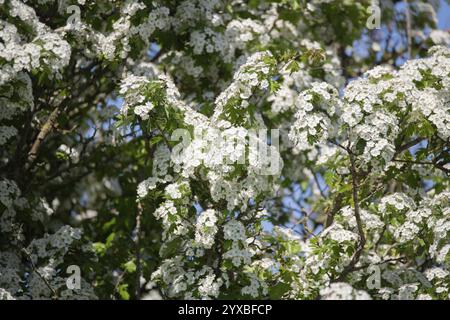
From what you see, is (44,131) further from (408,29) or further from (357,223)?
(408,29)

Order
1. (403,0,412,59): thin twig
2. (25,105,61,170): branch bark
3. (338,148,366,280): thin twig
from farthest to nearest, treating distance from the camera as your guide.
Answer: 1. (403,0,412,59): thin twig
2. (25,105,61,170): branch bark
3. (338,148,366,280): thin twig

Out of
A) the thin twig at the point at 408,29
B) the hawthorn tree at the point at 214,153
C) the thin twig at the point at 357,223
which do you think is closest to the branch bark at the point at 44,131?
the hawthorn tree at the point at 214,153

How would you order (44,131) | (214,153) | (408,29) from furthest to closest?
(408,29) < (44,131) < (214,153)

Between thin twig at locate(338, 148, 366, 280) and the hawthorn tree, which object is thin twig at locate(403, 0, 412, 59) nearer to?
the hawthorn tree

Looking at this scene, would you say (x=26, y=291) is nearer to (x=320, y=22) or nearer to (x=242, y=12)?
(x=242, y=12)

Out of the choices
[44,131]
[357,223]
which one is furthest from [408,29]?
[44,131]

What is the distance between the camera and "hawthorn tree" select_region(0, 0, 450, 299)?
665cm

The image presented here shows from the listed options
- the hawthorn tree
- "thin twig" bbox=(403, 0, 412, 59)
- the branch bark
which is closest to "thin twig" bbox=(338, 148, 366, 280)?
the hawthorn tree

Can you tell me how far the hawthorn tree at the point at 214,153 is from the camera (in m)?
6.65

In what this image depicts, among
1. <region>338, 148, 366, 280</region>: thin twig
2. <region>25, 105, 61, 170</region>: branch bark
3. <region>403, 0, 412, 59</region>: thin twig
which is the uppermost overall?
<region>403, 0, 412, 59</region>: thin twig

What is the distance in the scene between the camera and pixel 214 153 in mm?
6441
